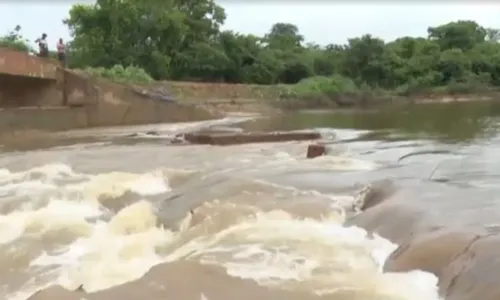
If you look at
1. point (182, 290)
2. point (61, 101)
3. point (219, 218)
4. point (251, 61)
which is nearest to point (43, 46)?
point (61, 101)

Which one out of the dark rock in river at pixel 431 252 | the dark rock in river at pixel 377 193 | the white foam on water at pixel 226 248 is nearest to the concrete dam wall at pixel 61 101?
the white foam on water at pixel 226 248

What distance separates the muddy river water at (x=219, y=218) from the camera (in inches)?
266

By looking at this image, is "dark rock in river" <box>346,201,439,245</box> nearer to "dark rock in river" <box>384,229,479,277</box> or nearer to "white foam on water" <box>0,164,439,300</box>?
"white foam on water" <box>0,164,439,300</box>

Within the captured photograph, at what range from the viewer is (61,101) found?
2744cm

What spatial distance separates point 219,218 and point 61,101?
19.2 meters

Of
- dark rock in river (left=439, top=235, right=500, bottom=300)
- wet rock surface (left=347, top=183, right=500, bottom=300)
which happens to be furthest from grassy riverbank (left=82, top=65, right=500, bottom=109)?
dark rock in river (left=439, top=235, right=500, bottom=300)

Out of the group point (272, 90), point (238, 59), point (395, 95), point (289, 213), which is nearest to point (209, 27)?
point (238, 59)

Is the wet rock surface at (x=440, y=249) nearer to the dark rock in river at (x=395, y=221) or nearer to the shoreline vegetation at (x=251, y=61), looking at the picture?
the dark rock in river at (x=395, y=221)

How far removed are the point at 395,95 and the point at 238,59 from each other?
40.9 ft

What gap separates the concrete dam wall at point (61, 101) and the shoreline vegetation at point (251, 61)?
28.7 feet

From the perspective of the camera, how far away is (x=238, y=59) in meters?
53.5

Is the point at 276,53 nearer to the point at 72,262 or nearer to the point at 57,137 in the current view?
the point at 57,137

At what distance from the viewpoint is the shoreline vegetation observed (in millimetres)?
46750

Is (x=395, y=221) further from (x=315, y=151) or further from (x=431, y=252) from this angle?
(x=315, y=151)
